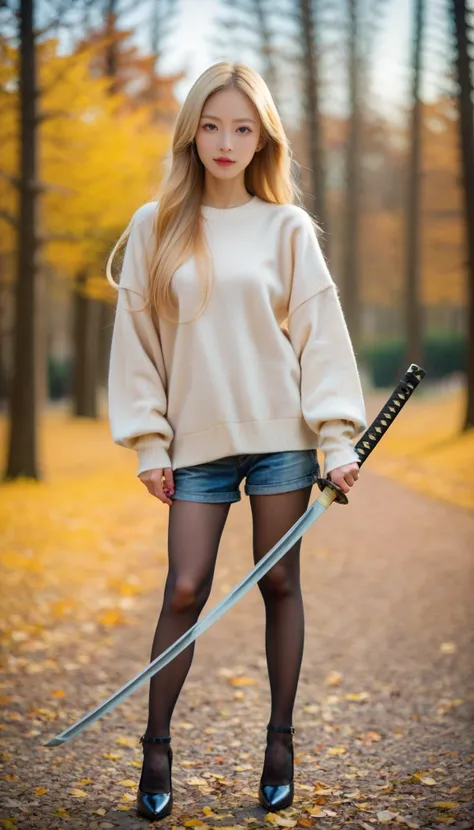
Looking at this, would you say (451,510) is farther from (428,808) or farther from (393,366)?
(393,366)

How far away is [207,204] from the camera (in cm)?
271

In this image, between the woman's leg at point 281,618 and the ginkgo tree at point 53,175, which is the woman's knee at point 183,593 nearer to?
the woman's leg at point 281,618

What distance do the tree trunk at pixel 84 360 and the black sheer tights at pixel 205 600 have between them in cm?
1347

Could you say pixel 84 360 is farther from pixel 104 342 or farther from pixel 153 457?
pixel 153 457

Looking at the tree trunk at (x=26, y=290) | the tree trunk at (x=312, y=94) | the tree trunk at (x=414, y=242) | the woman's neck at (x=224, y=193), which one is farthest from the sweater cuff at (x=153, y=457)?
the tree trunk at (x=414, y=242)

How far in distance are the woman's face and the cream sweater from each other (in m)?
0.12

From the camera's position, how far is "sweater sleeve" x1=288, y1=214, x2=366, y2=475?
8.46ft

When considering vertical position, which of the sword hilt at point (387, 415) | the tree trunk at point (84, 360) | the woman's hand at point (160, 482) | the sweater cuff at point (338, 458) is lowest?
the woman's hand at point (160, 482)

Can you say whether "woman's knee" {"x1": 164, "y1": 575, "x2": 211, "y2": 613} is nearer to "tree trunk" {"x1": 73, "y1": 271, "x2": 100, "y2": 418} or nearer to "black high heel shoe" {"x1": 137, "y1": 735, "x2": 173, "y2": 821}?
"black high heel shoe" {"x1": 137, "y1": 735, "x2": 173, "y2": 821}

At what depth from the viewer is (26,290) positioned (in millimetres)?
9625

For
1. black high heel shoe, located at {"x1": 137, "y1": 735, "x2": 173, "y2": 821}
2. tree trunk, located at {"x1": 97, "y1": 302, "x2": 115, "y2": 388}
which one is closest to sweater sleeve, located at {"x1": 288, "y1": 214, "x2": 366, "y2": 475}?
black high heel shoe, located at {"x1": 137, "y1": 735, "x2": 173, "y2": 821}

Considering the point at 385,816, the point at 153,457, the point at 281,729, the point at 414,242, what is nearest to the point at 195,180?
the point at 153,457

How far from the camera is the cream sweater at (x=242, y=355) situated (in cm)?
258

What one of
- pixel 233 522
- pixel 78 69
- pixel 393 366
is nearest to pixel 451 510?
pixel 233 522
